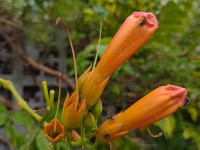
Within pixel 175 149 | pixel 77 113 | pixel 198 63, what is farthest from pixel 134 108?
pixel 198 63

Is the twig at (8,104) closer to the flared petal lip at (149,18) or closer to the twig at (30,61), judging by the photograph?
the twig at (30,61)

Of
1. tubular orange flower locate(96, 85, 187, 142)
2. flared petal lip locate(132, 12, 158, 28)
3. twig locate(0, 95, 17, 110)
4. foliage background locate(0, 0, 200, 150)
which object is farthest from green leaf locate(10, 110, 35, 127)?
flared petal lip locate(132, 12, 158, 28)

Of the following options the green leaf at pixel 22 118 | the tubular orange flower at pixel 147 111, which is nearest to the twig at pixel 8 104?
the green leaf at pixel 22 118

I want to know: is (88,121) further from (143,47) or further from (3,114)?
(143,47)

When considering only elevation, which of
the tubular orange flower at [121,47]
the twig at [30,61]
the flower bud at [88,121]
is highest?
the tubular orange flower at [121,47]

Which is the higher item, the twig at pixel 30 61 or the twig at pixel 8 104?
the twig at pixel 30 61

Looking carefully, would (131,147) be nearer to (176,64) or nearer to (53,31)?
(176,64)

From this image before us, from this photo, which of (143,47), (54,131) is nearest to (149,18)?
(54,131)
